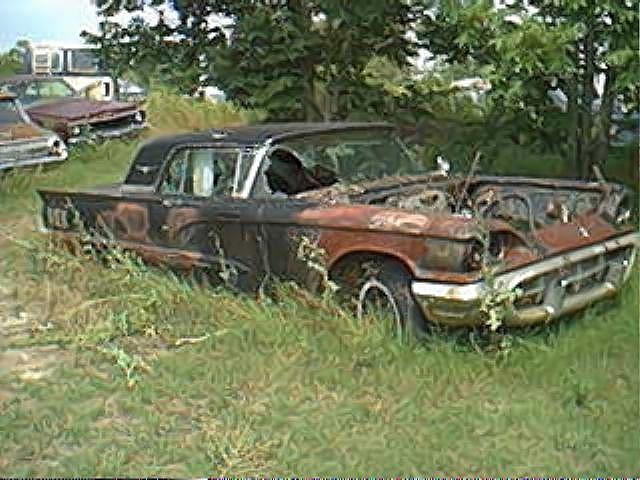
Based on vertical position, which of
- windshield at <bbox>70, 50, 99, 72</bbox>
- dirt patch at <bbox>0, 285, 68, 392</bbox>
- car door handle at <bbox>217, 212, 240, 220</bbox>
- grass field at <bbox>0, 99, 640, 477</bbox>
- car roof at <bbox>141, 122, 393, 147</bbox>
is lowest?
dirt patch at <bbox>0, 285, 68, 392</bbox>

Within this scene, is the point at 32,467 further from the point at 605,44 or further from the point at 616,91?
the point at 616,91

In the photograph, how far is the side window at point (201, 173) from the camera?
566 cm

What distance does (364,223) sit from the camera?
473 centimetres

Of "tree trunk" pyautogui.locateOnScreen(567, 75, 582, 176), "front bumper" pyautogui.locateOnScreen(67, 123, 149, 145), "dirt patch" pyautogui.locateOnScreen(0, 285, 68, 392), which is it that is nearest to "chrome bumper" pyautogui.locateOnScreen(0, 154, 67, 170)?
"front bumper" pyautogui.locateOnScreen(67, 123, 149, 145)

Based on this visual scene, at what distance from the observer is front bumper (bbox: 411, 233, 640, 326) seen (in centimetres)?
439

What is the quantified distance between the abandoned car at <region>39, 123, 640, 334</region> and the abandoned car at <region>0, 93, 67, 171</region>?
4.52m

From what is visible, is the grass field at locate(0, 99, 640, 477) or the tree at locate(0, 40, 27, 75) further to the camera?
the tree at locate(0, 40, 27, 75)

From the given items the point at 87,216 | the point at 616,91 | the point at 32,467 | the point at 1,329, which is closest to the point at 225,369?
the point at 32,467

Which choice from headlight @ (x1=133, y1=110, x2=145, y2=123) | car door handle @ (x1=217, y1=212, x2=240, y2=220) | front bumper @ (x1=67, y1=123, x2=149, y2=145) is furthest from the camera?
headlight @ (x1=133, y1=110, x2=145, y2=123)

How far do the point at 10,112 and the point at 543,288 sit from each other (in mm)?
8846

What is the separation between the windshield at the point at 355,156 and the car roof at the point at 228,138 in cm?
5

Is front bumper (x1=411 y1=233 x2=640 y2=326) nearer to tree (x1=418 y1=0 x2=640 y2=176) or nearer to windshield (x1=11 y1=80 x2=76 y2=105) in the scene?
tree (x1=418 y1=0 x2=640 y2=176)

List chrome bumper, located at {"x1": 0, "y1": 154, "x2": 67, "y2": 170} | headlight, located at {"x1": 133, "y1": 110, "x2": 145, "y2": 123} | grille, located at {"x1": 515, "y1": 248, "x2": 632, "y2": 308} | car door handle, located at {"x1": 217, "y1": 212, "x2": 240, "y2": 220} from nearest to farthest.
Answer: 1. grille, located at {"x1": 515, "y1": 248, "x2": 632, "y2": 308}
2. car door handle, located at {"x1": 217, "y1": 212, "x2": 240, "y2": 220}
3. chrome bumper, located at {"x1": 0, "y1": 154, "x2": 67, "y2": 170}
4. headlight, located at {"x1": 133, "y1": 110, "x2": 145, "y2": 123}

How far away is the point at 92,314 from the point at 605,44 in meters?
4.31
